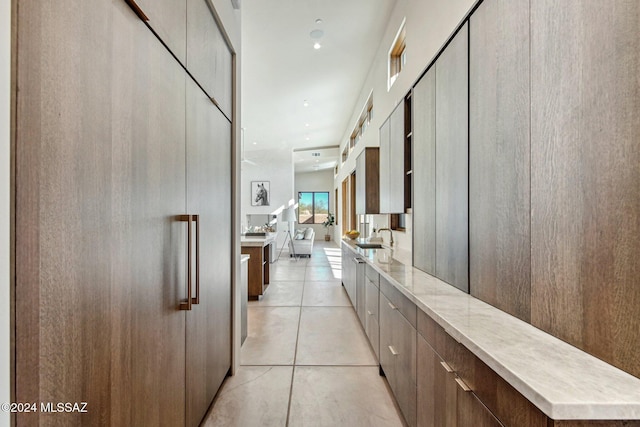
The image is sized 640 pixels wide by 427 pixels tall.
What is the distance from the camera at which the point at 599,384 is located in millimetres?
744

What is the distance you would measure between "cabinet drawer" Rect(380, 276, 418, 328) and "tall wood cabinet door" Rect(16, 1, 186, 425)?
4.06ft

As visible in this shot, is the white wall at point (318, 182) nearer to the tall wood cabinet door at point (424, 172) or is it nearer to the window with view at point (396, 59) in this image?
the window with view at point (396, 59)

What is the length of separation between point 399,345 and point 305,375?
0.97 m

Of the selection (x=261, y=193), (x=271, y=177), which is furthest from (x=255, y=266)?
(x=271, y=177)

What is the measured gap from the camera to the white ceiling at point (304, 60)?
12.0 feet

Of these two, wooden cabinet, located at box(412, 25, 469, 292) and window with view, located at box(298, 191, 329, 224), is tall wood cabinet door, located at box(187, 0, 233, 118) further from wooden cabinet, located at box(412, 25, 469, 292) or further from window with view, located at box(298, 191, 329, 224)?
window with view, located at box(298, 191, 329, 224)

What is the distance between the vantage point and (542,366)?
84cm

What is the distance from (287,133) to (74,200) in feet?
28.7

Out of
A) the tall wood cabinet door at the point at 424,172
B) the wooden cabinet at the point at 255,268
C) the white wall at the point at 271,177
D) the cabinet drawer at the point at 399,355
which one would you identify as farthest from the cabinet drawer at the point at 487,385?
the white wall at the point at 271,177

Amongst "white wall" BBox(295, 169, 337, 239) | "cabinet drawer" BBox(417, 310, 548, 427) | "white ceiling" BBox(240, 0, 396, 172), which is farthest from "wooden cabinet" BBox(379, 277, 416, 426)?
"white wall" BBox(295, 169, 337, 239)

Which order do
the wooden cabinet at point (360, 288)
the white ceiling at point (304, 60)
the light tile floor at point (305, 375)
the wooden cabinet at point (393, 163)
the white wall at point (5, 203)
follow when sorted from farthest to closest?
the white ceiling at point (304, 60)
the wooden cabinet at point (360, 288)
the wooden cabinet at point (393, 163)
the light tile floor at point (305, 375)
the white wall at point (5, 203)

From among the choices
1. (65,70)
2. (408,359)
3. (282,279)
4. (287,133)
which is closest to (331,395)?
(408,359)

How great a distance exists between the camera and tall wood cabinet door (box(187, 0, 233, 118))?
61.9 inches

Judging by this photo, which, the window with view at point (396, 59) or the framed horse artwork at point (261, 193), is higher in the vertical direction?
the window with view at point (396, 59)
